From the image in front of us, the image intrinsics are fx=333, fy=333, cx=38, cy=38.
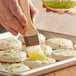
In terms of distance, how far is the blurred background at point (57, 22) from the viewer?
3.39 m

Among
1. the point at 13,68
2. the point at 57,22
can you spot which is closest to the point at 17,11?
A: the point at 13,68

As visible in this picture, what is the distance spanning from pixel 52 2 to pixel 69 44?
0.44m

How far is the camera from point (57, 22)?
136 inches

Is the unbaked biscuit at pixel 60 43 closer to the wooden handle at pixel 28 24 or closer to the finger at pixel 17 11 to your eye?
the wooden handle at pixel 28 24

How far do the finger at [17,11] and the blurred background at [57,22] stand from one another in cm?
162

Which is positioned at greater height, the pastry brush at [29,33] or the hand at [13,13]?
the hand at [13,13]

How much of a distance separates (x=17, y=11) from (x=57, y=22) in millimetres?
1749

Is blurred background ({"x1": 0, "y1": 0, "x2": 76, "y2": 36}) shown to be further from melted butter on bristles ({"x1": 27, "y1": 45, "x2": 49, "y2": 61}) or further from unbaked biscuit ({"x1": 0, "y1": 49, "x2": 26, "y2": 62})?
melted butter on bristles ({"x1": 27, "y1": 45, "x2": 49, "y2": 61})

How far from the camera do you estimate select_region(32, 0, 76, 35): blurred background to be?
3.39m

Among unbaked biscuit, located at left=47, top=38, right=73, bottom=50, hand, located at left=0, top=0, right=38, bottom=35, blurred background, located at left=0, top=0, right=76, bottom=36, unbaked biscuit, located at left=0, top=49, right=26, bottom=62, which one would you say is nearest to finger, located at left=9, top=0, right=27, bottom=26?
hand, located at left=0, top=0, right=38, bottom=35

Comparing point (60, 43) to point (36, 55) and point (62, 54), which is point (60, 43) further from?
point (36, 55)

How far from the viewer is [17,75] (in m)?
1.55

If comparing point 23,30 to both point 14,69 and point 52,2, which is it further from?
point 52,2

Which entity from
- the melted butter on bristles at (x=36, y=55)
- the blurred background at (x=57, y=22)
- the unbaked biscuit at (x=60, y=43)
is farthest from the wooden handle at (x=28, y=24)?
the blurred background at (x=57, y=22)
